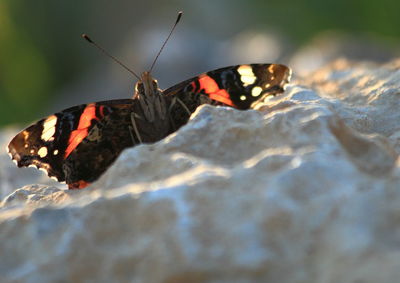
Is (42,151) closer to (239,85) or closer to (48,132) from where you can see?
(48,132)

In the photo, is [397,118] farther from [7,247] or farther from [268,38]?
[268,38]

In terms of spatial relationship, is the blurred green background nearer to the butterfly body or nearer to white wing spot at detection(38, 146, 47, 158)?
the butterfly body

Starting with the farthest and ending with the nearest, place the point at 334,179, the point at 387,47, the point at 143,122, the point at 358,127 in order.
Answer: the point at 387,47
the point at 143,122
the point at 358,127
the point at 334,179

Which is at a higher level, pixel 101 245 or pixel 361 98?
pixel 101 245

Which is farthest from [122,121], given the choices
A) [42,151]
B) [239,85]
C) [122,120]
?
[239,85]

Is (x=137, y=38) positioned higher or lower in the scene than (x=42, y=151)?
lower

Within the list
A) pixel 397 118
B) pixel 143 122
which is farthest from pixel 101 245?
pixel 397 118

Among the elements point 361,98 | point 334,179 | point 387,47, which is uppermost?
point 334,179
